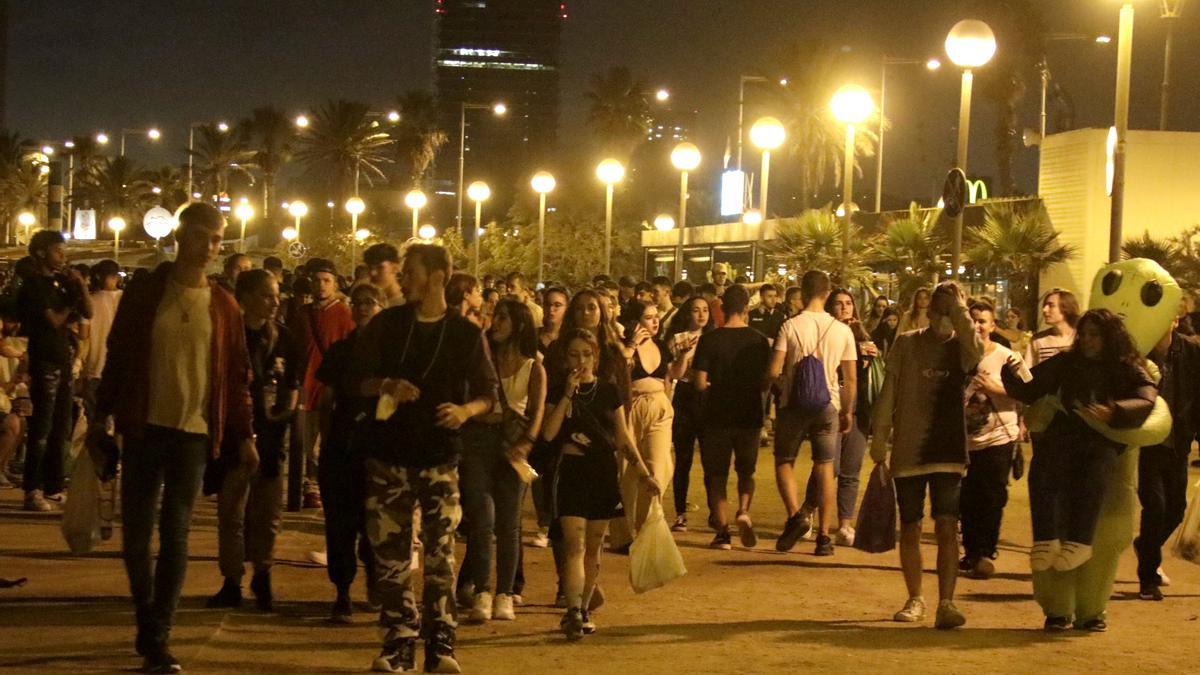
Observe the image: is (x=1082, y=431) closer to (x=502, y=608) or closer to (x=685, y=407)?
(x=502, y=608)

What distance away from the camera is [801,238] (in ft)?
106

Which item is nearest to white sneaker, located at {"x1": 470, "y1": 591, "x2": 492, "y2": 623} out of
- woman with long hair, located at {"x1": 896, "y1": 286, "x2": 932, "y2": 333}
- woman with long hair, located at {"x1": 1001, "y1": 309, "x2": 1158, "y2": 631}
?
woman with long hair, located at {"x1": 1001, "y1": 309, "x2": 1158, "y2": 631}

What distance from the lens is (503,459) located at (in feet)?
29.2

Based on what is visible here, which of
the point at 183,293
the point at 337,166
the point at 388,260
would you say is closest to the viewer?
the point at 183,293

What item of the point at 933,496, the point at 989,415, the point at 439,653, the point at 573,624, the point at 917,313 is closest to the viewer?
the point at 439,653

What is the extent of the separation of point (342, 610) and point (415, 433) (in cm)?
191

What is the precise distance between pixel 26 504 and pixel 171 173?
11059cm

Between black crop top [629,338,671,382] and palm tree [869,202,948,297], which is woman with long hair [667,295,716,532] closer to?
black crop top [629,338,671,382]

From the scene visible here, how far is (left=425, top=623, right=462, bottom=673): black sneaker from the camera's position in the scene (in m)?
7.31

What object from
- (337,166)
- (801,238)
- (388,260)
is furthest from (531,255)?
(388,260)

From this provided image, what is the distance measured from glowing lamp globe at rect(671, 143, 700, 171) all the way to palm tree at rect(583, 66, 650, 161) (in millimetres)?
50095

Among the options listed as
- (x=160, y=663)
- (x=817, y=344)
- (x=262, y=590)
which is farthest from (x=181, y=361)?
(x=817, y=344)

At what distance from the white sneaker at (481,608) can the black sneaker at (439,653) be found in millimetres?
1446

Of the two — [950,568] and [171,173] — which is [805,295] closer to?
[950,568]
